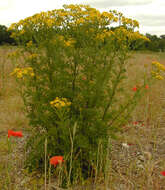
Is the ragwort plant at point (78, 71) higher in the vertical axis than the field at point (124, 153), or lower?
higher

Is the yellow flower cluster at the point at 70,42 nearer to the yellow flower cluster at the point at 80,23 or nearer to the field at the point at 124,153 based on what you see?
the yellow flower cluster at the point at 80,23

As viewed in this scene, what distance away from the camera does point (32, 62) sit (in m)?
3.03

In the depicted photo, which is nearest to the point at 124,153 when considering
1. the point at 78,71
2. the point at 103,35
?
the point at 78,71

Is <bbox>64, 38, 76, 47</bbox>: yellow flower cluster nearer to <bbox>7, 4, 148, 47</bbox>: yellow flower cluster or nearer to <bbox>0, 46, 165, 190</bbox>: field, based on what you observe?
<bbox>7, 4, 148, 47</bbox>: yellow flower cluster

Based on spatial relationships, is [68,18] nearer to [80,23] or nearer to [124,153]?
[80,23]

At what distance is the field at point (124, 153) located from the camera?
2.67 m

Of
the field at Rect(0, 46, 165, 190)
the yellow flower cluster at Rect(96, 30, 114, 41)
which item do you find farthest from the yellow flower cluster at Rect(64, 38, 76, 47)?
the field at Rect(0, 46, 165, 190)

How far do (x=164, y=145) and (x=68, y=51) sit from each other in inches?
90.6

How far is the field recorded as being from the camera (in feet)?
8.75

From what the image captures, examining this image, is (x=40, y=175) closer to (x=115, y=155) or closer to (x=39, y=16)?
(x=115, y=155)

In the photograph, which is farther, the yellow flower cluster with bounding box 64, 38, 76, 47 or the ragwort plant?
the ragwort plant

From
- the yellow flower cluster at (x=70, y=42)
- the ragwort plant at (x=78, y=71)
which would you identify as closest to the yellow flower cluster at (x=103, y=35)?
the ragwort plant at (x=78, y=71)

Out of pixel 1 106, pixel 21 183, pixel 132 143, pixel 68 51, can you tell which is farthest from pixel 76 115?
pixel 1 106

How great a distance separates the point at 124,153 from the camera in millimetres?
3768
